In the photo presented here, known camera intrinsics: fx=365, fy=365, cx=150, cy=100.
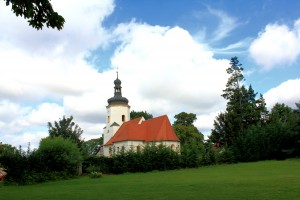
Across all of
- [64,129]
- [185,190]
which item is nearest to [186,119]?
[64,129]

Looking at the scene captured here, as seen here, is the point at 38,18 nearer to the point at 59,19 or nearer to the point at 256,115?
the point at 59,19

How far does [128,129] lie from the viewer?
198 ft

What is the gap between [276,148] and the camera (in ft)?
129

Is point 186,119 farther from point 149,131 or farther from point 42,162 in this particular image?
point 42,162

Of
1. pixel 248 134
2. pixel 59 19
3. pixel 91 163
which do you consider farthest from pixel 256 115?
pixel 59 19

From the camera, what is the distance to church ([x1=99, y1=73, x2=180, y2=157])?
186 feet

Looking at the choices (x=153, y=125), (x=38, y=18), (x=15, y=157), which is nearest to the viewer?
(x=38, y=18)

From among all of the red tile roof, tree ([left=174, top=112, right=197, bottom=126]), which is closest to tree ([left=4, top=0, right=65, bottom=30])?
the red tile roof

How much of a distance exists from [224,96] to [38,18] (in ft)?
154

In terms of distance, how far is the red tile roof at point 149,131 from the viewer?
5678 cm

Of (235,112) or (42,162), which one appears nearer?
(42,162)

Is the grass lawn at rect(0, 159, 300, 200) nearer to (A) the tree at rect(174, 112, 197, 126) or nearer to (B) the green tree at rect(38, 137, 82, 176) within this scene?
(B) the green tree at rect(38, 137, 82, 176)

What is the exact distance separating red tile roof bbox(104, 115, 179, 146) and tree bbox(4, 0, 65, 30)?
48.1 meters

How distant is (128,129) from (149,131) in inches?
137
